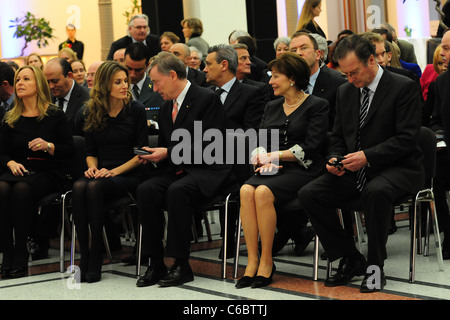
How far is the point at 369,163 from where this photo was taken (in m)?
4.35

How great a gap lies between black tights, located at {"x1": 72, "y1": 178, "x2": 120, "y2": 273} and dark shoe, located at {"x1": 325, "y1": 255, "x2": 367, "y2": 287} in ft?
5.11

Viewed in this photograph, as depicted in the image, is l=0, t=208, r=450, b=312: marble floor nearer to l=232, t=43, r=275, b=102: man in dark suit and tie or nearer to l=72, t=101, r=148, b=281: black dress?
l=72, t=101, r=148, b=281: black dress

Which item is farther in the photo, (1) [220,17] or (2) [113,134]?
(1) [220,17]

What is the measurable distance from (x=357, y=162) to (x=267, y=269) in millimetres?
831

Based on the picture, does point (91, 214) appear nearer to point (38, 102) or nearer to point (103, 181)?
point (103, 181)

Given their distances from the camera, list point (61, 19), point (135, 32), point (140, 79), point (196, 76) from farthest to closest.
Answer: point (61, 19) → point (135, 32) → point (196, 76) → point (140, 79)

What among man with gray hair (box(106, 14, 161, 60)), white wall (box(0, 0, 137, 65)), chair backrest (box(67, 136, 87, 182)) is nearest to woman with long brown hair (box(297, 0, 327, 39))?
man with gray hair (box(106, 14, 161, 60))

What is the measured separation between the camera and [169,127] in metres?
5.11

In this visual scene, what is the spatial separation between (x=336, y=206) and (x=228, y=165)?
2.88ft

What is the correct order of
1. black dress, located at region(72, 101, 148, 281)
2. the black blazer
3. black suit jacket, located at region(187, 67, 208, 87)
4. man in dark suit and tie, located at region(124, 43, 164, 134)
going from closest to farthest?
the black blazer → black dress, located at region(72, 101, 148, 281) → man in dark suit and tie, located at region(124, 43, 164, 134) → black suit jacket, located at region(187, 67, 208, 87)

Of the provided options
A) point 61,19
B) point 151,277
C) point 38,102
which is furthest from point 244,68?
point 61,19

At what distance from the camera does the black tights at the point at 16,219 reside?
17.5 feet

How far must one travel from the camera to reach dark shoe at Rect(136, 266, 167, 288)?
4.77 metres

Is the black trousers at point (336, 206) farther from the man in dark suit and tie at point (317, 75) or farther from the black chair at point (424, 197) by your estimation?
the man in dark suit and tie at point (317, 75)
